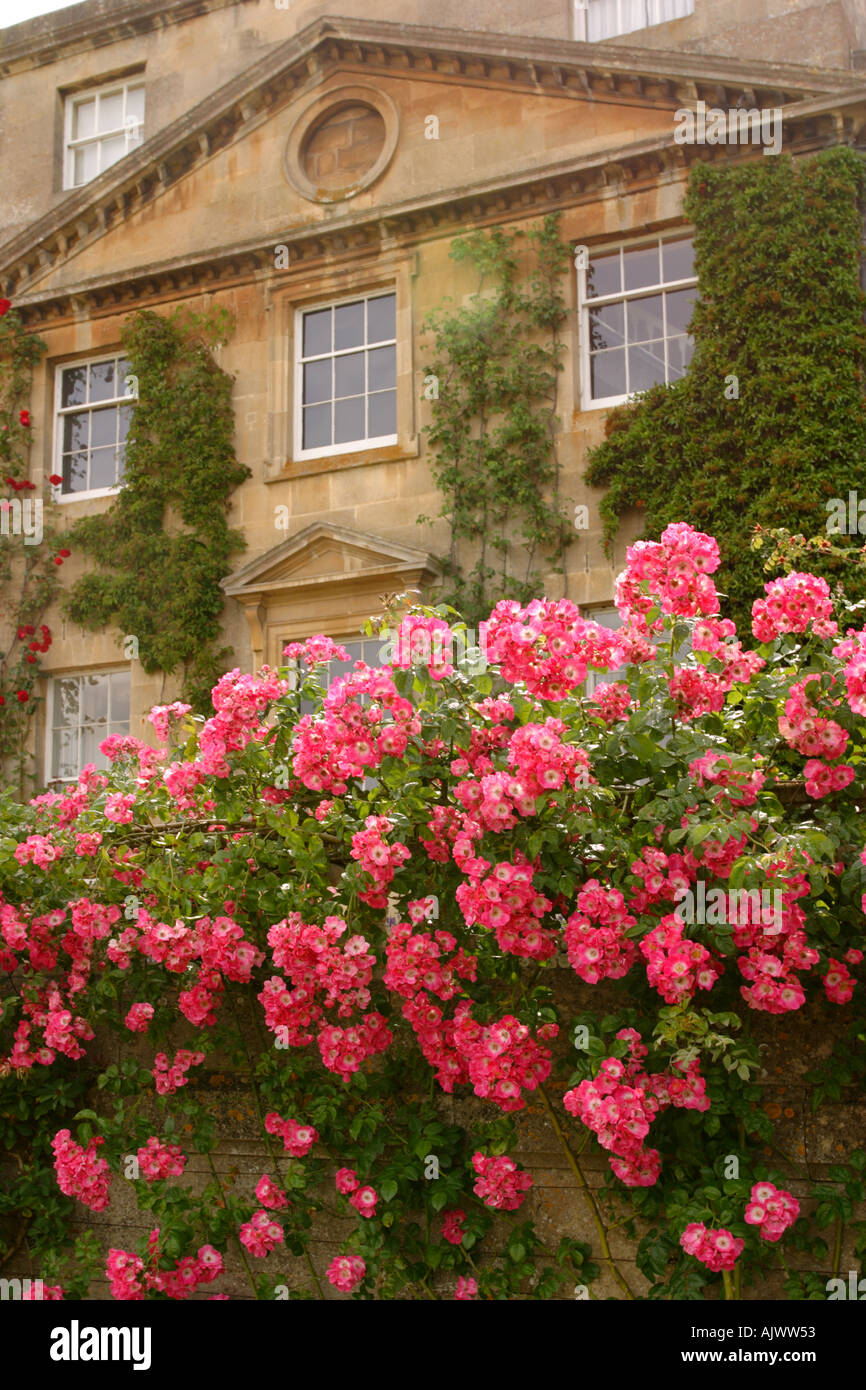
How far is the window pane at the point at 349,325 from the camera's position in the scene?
12891 millimetres

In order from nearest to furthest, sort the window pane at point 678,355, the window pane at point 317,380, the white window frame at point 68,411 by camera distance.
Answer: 1. the window pane at point 678,355
2. the window pane at point 317,380
3. the white window frame at point 68,411

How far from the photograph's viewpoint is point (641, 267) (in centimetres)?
1181

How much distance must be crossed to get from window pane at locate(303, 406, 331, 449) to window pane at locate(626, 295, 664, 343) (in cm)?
314

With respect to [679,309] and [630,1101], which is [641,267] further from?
[630,1101]

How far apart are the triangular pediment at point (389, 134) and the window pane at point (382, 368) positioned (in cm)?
121

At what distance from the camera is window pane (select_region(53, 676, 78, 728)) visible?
1348 cm

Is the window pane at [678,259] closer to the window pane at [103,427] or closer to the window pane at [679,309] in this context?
the window pane at [679,309]

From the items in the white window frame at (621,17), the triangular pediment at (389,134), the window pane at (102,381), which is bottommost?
the window pane at (102,381)

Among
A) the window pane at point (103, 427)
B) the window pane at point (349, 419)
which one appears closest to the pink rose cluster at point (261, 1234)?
the window pane at point (349, 419)

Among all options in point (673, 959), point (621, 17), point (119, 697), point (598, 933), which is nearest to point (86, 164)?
point (621, 17)

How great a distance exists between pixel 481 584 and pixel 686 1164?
7.87 m

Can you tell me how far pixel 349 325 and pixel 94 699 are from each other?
4.63m

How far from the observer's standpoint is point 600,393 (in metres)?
11.7
